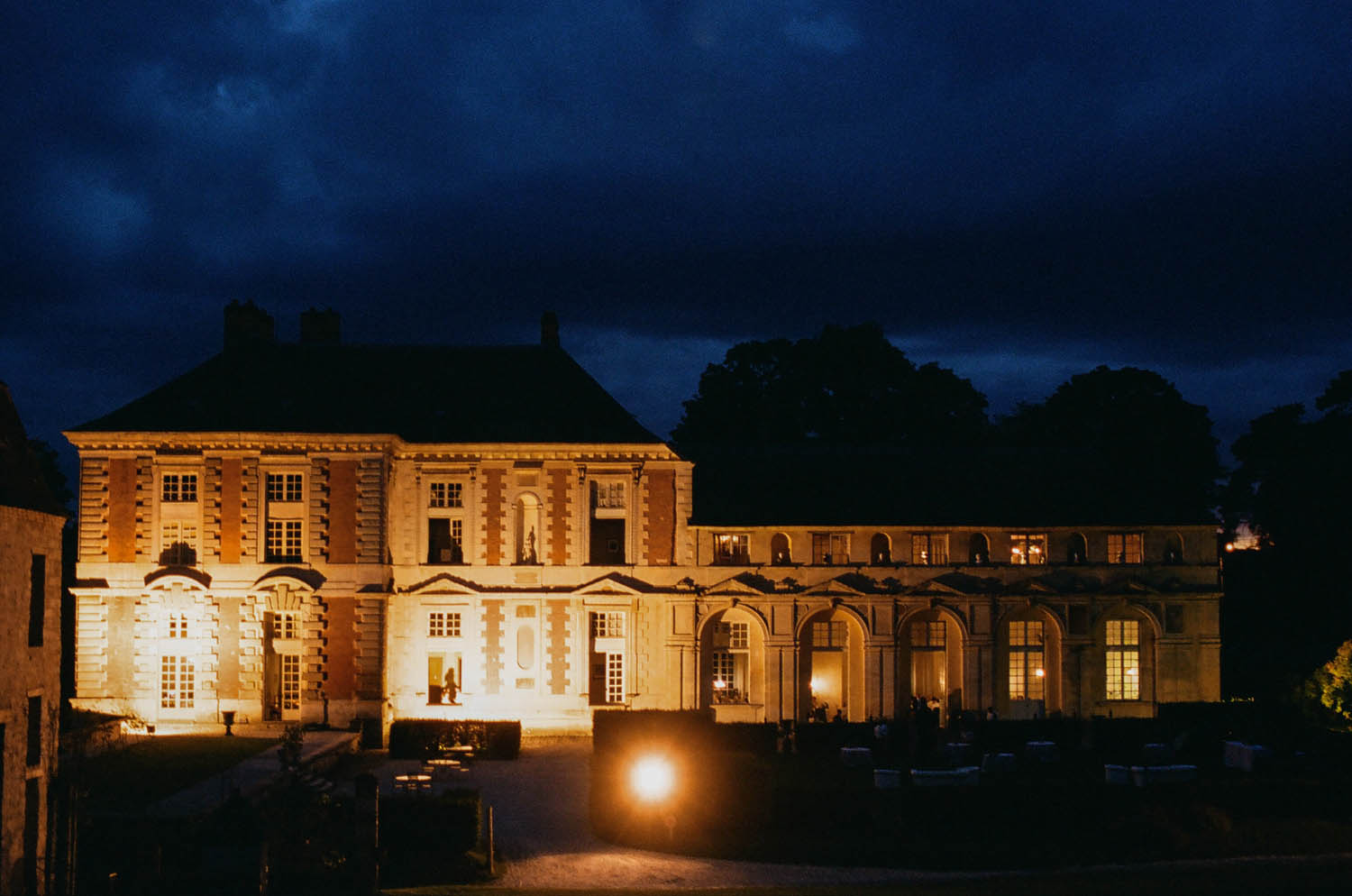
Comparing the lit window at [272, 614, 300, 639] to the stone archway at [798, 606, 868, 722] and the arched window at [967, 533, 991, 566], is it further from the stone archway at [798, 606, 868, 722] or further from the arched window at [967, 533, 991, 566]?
the arched window at [967, 533, 991, 566]

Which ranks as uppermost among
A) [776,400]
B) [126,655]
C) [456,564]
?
[776,400]

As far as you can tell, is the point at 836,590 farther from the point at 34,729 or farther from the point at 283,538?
the point at 34,729

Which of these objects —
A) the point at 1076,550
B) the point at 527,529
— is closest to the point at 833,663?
the point at 1076,550

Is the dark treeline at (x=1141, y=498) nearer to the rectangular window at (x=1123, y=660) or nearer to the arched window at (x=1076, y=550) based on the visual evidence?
the arched window at (x=1076, y=550)

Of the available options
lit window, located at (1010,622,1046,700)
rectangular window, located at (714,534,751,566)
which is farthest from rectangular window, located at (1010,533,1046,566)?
rectangular window, located at (714,534,751,566)

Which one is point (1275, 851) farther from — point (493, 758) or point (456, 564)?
point (456, 564)

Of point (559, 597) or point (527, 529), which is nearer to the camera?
point (559, 597)

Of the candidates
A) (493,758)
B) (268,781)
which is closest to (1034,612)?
(493,758)

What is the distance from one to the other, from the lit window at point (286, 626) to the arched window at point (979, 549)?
18939 mm

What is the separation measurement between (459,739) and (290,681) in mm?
5868

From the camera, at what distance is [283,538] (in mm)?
36594

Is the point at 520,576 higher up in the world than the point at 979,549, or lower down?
lower down

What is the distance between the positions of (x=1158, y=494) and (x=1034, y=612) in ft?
16.7

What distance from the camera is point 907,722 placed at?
33781 mm
